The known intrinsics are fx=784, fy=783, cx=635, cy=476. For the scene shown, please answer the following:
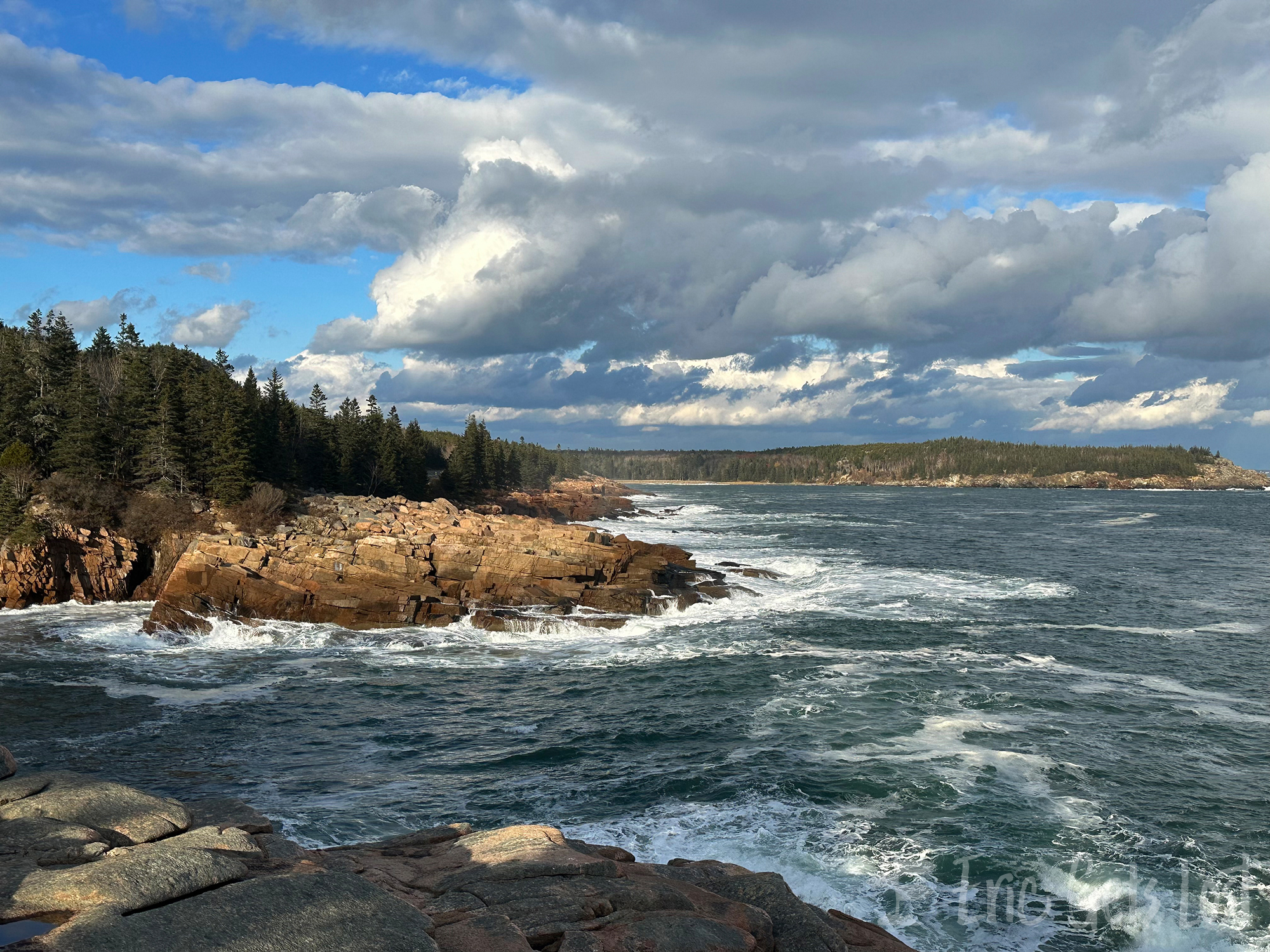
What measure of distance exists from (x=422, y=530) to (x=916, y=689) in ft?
98.4

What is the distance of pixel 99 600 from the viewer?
44.7m

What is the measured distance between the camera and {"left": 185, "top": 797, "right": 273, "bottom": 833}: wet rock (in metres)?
12.9

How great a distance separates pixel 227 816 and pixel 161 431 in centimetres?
5068

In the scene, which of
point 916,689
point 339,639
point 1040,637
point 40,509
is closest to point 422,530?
point 339,639

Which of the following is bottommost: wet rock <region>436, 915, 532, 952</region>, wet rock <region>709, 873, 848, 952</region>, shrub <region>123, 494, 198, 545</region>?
wet rock <region>709, 873, 848, 952</region>

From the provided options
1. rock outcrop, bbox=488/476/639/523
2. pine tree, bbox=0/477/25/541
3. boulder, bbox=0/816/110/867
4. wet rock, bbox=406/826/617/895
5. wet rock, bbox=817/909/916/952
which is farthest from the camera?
rock outcrop, bbox=488/476/639/523

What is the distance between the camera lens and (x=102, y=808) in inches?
494

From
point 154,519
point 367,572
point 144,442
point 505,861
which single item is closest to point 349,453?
point 144,442

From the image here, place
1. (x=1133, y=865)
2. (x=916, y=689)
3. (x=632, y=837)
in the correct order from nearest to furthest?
(x=1133, y=865) < (x=632, y=837) < (x=916, y=689)

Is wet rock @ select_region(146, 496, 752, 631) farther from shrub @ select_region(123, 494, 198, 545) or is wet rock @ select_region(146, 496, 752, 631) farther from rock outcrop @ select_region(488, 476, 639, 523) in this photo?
rock outcrop @ select_region(488, 476, 639, 523)

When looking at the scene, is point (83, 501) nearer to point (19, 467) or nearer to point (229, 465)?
point (19, 467)

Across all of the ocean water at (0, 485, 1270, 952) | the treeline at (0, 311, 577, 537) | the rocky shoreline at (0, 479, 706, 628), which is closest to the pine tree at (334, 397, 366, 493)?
the treeline at (0, 311, 577, 537)

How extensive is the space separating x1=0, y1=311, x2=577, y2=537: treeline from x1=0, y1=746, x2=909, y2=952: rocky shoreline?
42.0 metres

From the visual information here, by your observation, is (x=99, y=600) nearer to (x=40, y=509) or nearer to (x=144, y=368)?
(x=40, y=509)
